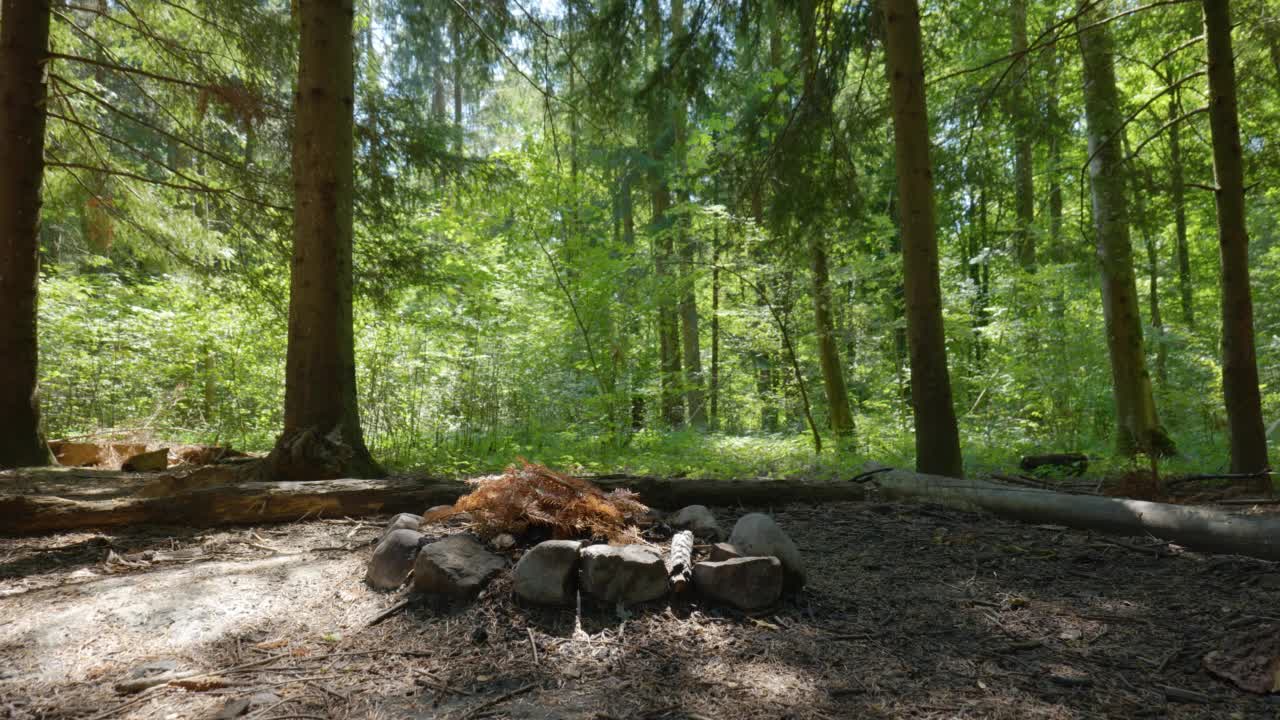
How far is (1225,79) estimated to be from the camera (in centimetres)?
461

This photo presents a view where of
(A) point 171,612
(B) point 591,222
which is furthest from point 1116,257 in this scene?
(A) point 171,612

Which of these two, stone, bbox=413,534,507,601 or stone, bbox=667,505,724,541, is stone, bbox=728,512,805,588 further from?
stone, bbox=413,534,507,601

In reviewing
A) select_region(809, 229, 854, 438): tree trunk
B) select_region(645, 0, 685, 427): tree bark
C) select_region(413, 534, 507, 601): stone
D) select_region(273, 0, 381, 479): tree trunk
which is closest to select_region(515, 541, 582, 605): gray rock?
select_region(413, 534, 507, 601): stone

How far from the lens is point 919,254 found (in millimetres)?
5016

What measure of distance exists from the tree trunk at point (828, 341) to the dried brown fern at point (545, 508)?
727 cm

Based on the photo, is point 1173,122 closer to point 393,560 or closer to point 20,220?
point 393,560

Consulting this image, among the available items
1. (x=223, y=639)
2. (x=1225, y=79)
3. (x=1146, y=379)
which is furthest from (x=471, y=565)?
(x=1146, y=379)

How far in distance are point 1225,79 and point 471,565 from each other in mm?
6143

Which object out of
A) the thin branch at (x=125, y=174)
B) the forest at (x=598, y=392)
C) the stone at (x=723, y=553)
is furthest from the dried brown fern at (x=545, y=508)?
the thin branch at (x=125, y=174)

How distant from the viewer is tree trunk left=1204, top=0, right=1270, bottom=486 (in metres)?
4.61

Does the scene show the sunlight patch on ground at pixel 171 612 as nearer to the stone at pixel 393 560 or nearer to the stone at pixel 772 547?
the stone at pixel 393 560

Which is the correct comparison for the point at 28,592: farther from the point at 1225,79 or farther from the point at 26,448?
the point at 1225,79

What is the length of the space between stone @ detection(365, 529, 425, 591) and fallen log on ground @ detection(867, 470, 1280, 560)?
3421 mm

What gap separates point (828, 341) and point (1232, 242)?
613 cm
